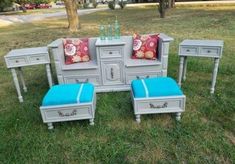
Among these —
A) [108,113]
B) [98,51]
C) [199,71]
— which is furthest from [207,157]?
[199,71]

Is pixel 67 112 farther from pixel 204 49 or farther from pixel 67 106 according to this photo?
pixel 204 49

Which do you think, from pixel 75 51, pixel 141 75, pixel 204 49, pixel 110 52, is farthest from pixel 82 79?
pixel 204 49

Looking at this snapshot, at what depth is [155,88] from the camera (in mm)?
3090

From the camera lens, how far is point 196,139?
282 cm

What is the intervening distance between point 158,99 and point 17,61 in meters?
2.32

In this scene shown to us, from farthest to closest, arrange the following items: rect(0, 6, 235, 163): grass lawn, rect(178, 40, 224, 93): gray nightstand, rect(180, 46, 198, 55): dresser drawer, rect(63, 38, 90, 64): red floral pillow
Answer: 1. rect(63, 38, 90, 64): red floral pillow
2. rect(180, 46, 198, 55): dresser drawer
3. rect(178, 40, 224, 93): gray nightstand
4. rect(0, 6, 235, 163): grass lawn

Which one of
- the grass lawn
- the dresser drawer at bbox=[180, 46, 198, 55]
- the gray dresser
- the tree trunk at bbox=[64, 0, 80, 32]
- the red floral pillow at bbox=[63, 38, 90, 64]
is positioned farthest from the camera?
the tree trunk at bbox=[64, 0, 80, 32]

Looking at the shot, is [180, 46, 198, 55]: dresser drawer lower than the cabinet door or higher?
higher

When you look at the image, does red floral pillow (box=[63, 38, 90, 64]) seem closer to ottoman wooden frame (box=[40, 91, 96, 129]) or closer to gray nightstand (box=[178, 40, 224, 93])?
ottoman wooden frame (box=[40, 91, 96, 129])

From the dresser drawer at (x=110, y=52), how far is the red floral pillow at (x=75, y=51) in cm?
50

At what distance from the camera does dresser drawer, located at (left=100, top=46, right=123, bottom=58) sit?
3.86 meters

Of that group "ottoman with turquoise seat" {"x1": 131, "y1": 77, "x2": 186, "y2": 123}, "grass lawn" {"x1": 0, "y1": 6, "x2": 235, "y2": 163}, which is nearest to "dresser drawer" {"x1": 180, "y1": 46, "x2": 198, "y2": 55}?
"grass lawn" {"x1": 0, "y1": 6, "x2": 235, "y2": 163}

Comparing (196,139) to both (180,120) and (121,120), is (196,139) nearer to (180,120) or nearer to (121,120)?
(180,120)

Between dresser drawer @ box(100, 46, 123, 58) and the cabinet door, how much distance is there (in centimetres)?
12
